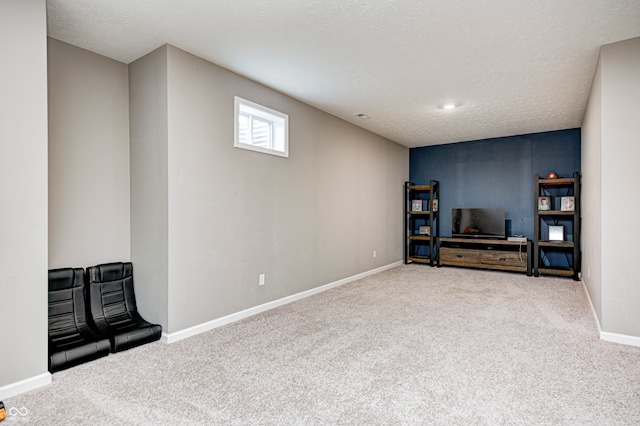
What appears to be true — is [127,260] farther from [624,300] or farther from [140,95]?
[624,300]

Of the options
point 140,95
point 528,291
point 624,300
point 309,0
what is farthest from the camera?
point 528,291

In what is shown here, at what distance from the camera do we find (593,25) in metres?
2.69

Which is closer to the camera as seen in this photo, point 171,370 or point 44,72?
point 44,72

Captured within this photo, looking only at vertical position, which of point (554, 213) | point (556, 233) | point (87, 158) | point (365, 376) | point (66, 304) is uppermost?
point (87, 158)

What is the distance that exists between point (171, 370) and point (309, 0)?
2756 mm

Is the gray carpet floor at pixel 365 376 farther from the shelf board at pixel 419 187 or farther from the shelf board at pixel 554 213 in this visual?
the shelf board at pixel 419 187

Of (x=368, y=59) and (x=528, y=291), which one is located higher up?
(x=368, y=59)

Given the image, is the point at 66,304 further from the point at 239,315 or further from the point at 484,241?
the point at 484,241

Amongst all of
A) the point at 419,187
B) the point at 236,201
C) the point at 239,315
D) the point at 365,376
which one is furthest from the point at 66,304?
the point at 419,187

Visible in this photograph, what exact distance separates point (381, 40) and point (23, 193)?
9.33 ft

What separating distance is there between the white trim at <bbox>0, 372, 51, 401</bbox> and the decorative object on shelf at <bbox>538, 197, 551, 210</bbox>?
22.3ft

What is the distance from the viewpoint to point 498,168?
6641 mm

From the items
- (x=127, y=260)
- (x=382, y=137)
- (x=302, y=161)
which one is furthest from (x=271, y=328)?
(x=382, y=137)

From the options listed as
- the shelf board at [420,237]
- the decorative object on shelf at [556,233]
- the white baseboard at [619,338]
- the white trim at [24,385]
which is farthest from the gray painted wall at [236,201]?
the decorative object on shelf at [556,233]
